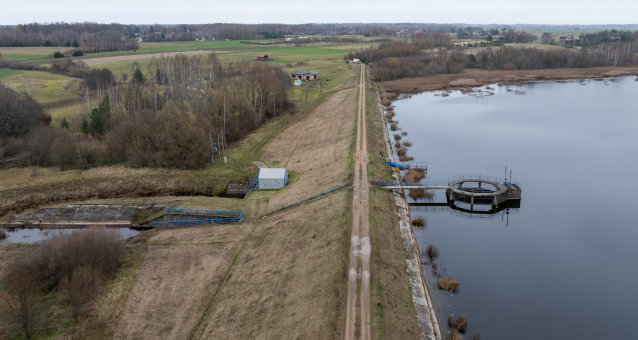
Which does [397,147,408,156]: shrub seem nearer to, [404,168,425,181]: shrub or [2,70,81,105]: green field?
[404,168,425,181]: shrub

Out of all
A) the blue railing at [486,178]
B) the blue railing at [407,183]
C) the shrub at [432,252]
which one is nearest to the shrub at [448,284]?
the shrub at [432,252]

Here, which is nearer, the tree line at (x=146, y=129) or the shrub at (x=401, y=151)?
the tree line at (x=146, y=129)

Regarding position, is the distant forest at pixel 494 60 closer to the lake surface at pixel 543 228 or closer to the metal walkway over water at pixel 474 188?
the lake surface at pixel 543 228

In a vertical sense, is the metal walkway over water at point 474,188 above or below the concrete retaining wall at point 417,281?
above

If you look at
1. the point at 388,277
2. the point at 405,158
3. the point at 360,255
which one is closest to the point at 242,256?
the point at 360,255

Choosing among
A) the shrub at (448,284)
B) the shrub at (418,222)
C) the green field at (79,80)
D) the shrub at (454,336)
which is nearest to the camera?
the shrub at (454,336)

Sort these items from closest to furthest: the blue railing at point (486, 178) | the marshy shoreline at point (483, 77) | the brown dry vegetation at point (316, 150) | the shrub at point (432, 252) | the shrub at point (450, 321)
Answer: the shrub at point (450, 321)
the shrub at point (432, 252)
the brown dry vegetation at point (316, 150)
the blue railing at point (486, 178)
the marshy shoreline at point (483, 77)
